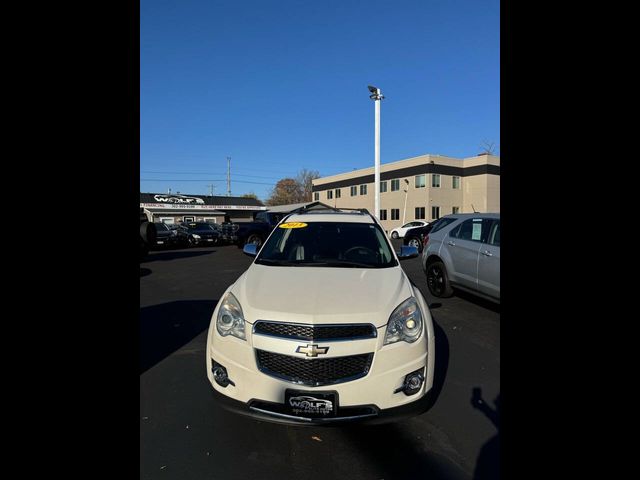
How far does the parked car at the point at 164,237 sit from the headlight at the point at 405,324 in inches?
712

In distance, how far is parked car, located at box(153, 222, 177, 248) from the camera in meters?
18.3

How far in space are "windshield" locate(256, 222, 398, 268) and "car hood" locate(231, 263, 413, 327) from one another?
196mm

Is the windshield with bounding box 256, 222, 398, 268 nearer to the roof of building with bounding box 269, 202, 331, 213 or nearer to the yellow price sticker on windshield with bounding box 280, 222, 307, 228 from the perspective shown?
the yellow price sticker on windshield with bounding box 280, 222, 307, 228

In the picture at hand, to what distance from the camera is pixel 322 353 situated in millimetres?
2191

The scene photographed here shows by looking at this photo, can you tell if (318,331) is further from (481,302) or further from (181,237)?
(181,237)

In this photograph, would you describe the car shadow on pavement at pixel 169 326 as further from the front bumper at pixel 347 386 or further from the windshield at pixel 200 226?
the windshield at pixel 200 226

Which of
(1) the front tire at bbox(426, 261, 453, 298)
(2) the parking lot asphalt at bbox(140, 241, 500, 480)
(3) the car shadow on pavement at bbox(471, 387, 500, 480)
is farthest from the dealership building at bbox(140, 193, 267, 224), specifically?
(3) the car shadow on pavement at bbox(471, 387, 500, 480)

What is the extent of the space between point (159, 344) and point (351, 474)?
3249 millimetres

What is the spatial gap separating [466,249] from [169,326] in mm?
5147

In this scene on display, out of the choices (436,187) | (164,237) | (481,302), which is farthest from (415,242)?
(436,187)

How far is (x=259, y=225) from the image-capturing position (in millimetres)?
17453
